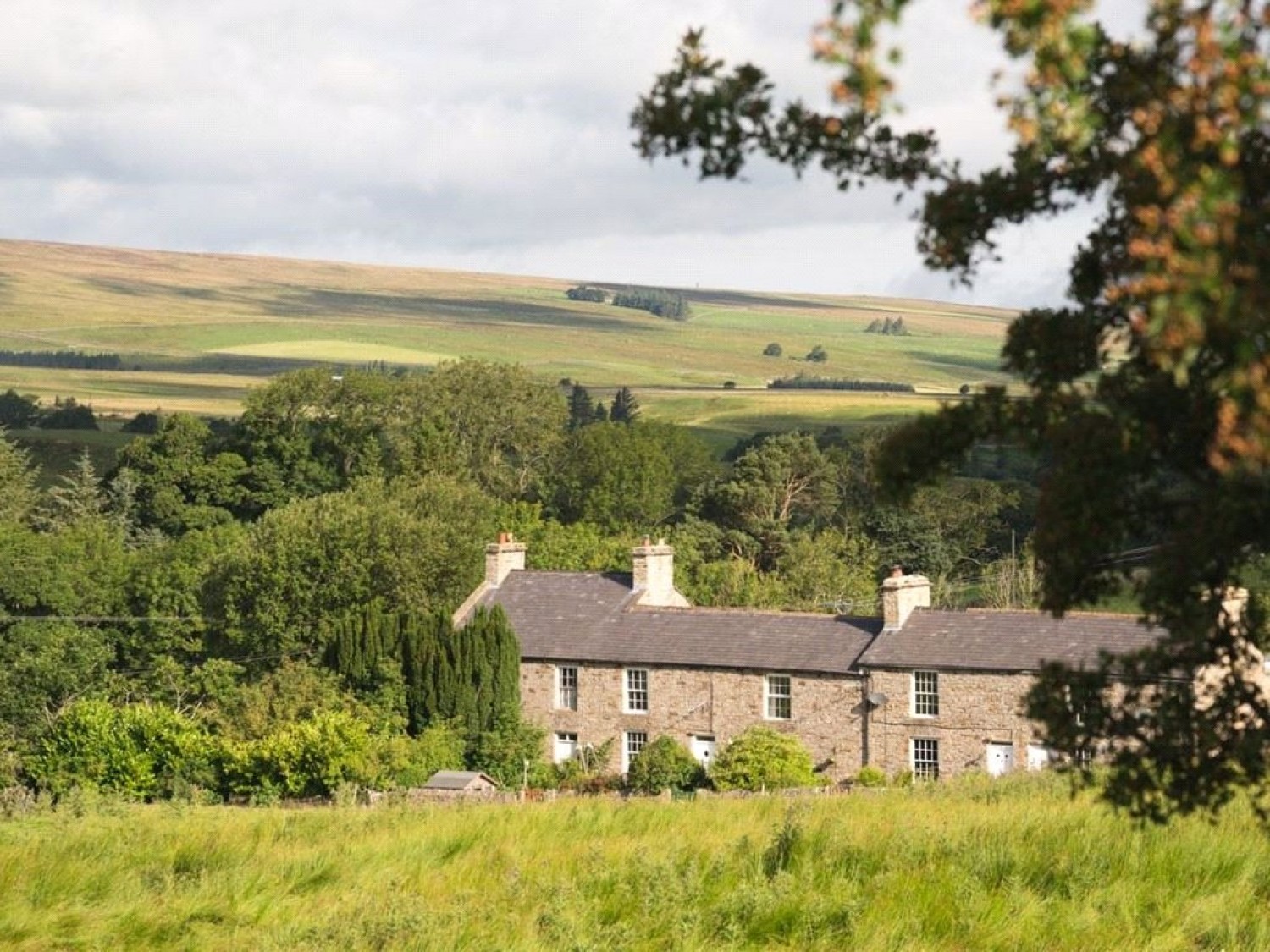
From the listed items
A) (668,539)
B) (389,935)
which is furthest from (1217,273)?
(668,539)

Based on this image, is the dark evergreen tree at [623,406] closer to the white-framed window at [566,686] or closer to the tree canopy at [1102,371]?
the white-framed window at [566,686]

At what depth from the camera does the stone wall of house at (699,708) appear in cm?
4781

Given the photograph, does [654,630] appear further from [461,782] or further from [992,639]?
[992,639]

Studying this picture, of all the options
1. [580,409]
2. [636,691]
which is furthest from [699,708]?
[580,409]

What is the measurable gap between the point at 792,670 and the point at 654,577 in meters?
6.33

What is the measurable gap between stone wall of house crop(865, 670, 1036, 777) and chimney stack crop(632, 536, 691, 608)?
308 inches

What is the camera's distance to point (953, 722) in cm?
4631

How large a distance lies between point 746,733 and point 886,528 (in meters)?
42.0

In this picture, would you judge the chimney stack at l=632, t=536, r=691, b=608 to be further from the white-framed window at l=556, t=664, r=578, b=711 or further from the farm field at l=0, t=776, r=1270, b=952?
the farm field at l=0, t=776, r=1270, b=952

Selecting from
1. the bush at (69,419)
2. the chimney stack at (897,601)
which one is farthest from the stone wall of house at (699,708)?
the bush at (69,419)

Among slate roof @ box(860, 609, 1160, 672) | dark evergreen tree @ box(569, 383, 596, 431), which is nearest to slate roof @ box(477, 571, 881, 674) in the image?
slate roof @ box(860, 609, 1160, 672)

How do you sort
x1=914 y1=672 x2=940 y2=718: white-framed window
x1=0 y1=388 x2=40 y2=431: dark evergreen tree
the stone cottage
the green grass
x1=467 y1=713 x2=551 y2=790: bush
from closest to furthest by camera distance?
the stone cottage
x1=914 y1=672 x2=940 y2=718: white-framed window
x1=467 y1=713 x2=551 y2=790: bush
the green grass
x1=0 y1=388 x2=40 y2=431: dark evergreen tree

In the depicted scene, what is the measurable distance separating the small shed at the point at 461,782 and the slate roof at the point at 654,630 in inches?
223

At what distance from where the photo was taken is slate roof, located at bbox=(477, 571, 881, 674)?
159 ft
